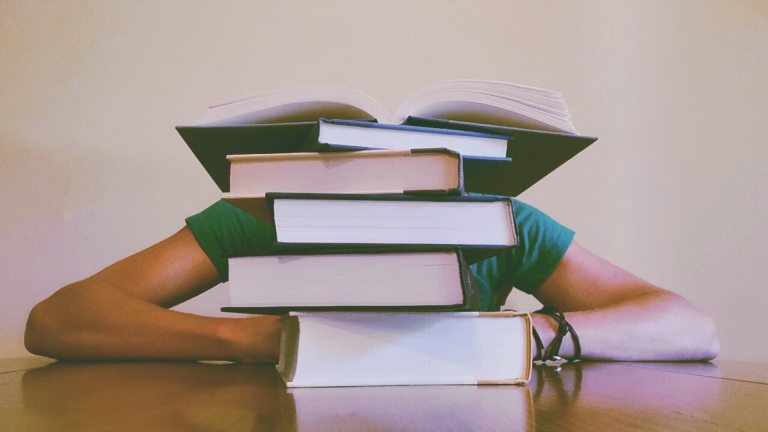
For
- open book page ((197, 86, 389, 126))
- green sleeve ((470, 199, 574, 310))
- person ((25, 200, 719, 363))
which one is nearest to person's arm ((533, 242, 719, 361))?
person ((25, 200, 719, 363))

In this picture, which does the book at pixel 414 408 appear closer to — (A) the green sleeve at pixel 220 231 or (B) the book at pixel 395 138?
(B) the book at pixel 395 138

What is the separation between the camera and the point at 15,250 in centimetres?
126

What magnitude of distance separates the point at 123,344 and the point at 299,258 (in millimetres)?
418

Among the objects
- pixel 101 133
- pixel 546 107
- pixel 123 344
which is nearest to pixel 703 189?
pixel 546 107

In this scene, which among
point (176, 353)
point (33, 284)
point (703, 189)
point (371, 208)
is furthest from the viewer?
point (703, 189)

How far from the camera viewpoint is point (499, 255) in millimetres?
1050

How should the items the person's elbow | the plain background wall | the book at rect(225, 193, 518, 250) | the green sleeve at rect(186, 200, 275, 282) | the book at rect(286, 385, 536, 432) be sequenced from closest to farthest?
the book at rect(286, 385, 536, 432) → the book at rect(225, 193, 518, 250) → the person's elbow → the green sleeve at rect(186, 200, 275, 282) → the plain background wall

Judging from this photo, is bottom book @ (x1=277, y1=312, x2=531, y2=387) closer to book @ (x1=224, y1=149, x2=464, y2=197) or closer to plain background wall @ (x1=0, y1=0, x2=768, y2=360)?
book @ (x1=224, y1=149, x2=464, y2=197)

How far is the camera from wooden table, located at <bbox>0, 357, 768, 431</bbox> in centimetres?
32

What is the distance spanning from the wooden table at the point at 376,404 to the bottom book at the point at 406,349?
0.8 inches

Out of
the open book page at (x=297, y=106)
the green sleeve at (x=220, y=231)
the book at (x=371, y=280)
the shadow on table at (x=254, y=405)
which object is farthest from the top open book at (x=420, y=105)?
the green sleeve at (x=220, y=231)

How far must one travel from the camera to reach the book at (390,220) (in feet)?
1.53

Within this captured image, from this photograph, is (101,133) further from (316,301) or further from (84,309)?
(316,301)

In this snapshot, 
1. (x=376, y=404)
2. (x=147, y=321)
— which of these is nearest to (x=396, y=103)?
(x=147, y=321)
